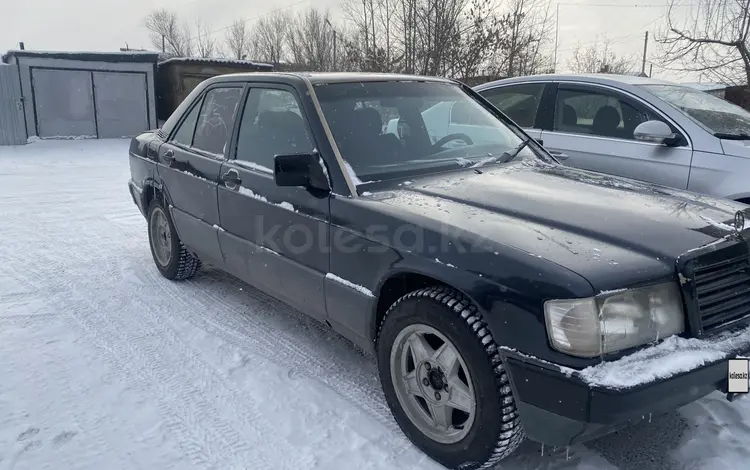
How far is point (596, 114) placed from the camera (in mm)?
5270

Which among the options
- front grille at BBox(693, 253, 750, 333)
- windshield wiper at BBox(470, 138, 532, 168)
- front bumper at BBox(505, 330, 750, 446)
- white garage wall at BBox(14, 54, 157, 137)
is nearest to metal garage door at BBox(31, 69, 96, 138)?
white garage wall at BBox(14, 54, 157, 137)

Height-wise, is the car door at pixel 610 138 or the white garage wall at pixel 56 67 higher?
the white garage wall at pixel 56 67

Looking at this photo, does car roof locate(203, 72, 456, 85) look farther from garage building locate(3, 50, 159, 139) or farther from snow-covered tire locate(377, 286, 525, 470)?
garage building locate(3, 50, 159, 139)

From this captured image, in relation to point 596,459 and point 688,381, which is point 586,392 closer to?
point 688,381

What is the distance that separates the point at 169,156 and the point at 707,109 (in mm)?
4549

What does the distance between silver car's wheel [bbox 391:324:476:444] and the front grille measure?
3.22 feet

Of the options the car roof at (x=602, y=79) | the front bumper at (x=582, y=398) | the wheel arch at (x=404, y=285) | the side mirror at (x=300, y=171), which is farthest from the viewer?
the car roof at (x=602, y=79)

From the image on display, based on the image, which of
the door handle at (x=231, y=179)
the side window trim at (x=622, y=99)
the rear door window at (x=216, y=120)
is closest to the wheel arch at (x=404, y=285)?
the door handle at (x=231, y=179)

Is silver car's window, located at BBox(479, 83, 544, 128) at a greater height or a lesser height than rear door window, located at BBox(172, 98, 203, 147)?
greater

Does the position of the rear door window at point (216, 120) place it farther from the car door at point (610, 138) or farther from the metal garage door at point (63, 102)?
the metal garage door at point (63, 102)

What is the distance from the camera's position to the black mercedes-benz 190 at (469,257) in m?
2.14

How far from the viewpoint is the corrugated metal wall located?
1605 centimetres

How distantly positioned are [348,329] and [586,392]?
1375 mm

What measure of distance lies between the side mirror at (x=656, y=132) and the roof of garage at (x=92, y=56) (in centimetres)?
1718
